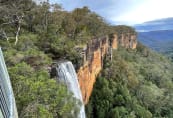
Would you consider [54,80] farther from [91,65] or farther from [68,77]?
[91,65]

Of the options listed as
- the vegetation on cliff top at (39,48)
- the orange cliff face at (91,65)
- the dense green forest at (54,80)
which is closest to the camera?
the vegetation on cliff top at (39,48)

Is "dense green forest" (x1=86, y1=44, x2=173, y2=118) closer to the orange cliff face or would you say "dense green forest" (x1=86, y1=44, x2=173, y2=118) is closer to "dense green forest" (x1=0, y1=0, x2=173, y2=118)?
"dense green forest" (x1=0, y1=0, x2=173, y2=118)

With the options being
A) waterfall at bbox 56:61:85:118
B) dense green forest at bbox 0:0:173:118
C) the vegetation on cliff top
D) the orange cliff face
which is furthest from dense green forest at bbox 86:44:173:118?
waterfall at bbox 56:61:85:118

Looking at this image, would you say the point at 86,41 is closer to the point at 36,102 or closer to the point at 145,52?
the point at 36,102

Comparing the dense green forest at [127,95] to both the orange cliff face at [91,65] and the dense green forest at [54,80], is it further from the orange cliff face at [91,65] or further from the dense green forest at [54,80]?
the orange cliff face at [91,65]

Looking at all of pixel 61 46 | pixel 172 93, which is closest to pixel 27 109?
pixel 61 46

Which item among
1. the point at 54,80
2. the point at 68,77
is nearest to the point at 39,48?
the point at 68,77

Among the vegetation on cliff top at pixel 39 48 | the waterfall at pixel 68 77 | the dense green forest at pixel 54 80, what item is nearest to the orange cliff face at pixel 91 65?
the dense green forest at pixel 54 80

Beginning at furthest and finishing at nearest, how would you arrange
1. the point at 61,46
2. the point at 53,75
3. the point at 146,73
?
the point at 146,73
the point at 61,46
the point at 53,75
